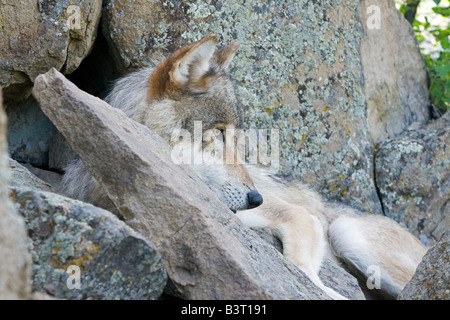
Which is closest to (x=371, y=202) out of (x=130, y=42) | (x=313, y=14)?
(x=313, y=14)

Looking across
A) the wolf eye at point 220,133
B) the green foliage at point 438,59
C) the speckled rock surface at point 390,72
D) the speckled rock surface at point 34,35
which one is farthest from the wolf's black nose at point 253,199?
the green foliage at point 438,59

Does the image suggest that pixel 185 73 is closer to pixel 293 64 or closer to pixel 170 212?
pixel 170 212

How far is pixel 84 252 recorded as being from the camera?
2420 millimetres

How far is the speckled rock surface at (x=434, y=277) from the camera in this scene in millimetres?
3090

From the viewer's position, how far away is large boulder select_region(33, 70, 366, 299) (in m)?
2.64

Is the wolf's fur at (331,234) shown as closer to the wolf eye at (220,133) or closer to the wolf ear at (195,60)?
the wolf eye at (220,133)

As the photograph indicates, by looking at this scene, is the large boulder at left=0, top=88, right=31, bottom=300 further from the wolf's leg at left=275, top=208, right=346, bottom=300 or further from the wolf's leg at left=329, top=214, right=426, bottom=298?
the wolf's leg at left=329, top=214, right=426, bottom=298

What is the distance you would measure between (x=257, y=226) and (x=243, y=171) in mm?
705

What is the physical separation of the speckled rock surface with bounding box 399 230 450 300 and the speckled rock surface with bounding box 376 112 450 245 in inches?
109

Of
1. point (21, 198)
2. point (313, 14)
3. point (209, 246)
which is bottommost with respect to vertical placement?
point (209, 246)

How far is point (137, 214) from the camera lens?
2811mm

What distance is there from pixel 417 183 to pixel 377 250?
1.35 metres

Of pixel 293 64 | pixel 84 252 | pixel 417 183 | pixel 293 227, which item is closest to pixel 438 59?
pixel 417 183
